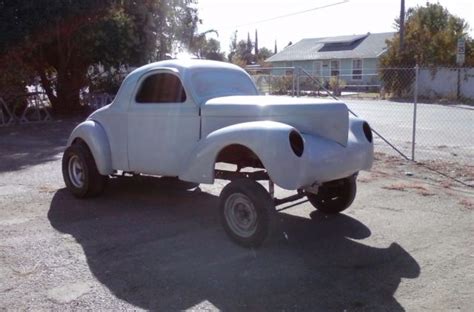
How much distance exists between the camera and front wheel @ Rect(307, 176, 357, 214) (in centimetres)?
644

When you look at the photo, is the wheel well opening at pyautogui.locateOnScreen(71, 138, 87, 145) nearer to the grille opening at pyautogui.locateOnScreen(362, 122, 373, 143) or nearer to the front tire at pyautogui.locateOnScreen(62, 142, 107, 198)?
the front tire at pyautogui.locateOnScreen(62, 142, 107, 198)

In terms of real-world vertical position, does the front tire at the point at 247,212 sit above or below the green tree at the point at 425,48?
below

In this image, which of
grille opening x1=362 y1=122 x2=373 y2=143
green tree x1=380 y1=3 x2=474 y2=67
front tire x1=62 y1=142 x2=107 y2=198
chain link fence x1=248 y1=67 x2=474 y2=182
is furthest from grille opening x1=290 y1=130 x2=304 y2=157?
green tree x1=380 y1=3 x2=474 y2=67

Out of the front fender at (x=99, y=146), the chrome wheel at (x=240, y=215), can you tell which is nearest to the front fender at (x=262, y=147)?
the chrome wheel at (x=240, y=215)

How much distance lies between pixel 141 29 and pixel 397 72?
709 inches

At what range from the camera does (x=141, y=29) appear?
2108cm

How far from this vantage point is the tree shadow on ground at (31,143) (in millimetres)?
11117

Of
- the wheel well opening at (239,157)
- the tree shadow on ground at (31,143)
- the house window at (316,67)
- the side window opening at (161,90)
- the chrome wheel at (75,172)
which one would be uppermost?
the house window at (316,67)

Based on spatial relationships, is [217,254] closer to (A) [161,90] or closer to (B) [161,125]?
(B) [161,125]

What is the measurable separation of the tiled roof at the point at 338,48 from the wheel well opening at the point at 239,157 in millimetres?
42395

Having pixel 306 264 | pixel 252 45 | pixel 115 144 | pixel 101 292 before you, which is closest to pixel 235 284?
pixel 306 264

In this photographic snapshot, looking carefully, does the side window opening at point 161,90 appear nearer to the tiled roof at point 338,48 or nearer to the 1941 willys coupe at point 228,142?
the 1941 willys coupe at point 228,142

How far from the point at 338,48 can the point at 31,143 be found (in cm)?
4193

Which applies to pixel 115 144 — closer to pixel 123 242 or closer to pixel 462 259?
pixel 123 242
